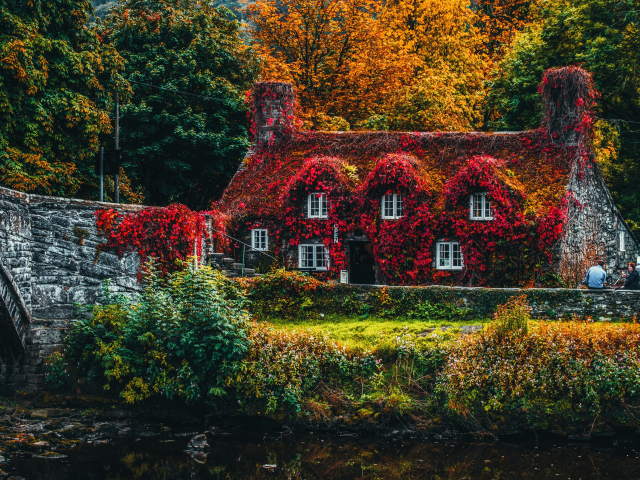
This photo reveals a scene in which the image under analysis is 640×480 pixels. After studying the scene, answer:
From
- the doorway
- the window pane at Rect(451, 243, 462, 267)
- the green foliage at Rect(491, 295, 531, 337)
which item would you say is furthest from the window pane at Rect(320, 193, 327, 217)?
the green foliage at Rect(491, 295, 531, 337)

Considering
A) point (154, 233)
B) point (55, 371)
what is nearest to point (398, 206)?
point (154, 233)

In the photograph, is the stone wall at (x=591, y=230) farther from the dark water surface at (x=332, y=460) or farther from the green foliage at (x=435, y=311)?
the dark water surface at (x=332, y=460)

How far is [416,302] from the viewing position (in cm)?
2123

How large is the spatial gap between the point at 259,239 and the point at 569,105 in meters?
14.1

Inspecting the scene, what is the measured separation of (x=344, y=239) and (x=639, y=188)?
50.0 ft

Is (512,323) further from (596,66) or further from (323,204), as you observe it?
(596,66)

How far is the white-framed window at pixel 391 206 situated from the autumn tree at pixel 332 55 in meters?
11.0

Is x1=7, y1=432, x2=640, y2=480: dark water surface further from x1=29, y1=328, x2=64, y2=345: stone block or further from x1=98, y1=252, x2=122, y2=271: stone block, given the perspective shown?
x1=98, y1=252, x2=122, y2=271: stone block

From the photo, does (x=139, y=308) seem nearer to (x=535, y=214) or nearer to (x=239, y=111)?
(x=535, y=214)

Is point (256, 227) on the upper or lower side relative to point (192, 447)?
upper

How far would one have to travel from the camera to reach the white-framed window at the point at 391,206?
27078 mm

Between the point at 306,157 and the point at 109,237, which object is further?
the point at 306,157

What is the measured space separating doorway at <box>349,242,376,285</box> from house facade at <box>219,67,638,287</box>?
0.04 m

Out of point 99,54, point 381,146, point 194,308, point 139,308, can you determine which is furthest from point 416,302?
point 99,54
